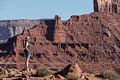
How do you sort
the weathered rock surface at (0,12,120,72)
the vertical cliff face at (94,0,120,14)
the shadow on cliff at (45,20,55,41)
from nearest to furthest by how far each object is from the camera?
the weathered rock surface at (0,12,120,72) → the shadow on cliff at (45,20,55,41) → the vertical cliff face at (94,0,120,14)

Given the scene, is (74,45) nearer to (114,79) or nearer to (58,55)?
(58,55)

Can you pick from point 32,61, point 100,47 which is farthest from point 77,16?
point 32,61

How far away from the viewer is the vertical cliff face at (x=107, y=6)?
19094 cm

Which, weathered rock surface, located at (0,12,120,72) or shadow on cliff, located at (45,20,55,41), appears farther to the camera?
shadow on cliff, located at (45,20,55,41)

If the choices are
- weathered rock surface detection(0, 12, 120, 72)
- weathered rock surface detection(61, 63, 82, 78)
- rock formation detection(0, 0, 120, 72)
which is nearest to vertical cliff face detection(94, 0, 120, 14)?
rock formation detection(0, 0, 120, 72)

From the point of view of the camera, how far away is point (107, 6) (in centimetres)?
19512

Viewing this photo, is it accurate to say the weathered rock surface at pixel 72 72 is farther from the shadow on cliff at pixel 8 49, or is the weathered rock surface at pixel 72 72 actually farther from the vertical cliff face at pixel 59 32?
the vertical cliff face at pixel 59 32

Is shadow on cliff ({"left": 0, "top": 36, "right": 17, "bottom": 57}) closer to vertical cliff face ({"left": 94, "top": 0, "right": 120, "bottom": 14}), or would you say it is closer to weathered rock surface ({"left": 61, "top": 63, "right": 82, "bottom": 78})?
vertical cliff face ({"left": 94, "top": 0, "right": 120, "bottom": 14})

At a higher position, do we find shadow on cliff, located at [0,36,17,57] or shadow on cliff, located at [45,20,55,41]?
shadow on cliff, located at [45,20,55,41]

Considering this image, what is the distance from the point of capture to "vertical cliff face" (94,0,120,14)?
191 meters

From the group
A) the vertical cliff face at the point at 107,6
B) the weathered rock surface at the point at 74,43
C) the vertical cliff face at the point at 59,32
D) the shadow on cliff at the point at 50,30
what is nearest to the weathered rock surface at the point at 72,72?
the weathered rock surface at the point at 74,43

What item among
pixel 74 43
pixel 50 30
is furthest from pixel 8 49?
pixel 74 43

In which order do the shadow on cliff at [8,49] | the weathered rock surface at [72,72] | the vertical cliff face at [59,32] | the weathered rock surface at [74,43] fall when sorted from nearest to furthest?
the weathered rock surface at [72,72] < the weathered rock surface at [74,43] < the shadow on cliff at [8,49] < the vertical cliff face at [59,32]

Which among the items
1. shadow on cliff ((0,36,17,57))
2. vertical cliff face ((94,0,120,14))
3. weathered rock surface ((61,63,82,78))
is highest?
weathered rock surface ((61,63,82,78))
